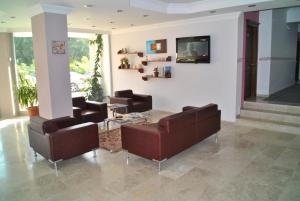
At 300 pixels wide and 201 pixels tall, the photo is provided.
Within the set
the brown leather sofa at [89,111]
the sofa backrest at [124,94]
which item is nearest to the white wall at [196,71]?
the sofa backrest at [124,94]

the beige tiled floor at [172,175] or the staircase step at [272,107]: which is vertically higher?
the staircase step at [272,107]

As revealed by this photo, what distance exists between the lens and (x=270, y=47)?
7750mm

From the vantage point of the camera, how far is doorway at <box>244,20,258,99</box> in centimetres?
729

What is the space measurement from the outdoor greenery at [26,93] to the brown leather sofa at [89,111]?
1979mm

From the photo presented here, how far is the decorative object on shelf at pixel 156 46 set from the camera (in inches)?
295

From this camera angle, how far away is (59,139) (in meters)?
3.77

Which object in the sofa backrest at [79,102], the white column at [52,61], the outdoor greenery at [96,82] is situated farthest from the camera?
the outdoor greenery at [96,82]

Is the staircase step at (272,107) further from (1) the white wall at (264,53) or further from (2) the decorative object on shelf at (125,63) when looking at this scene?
(2) the decorative object on shelf at (125,63)

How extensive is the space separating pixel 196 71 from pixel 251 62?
201 cm

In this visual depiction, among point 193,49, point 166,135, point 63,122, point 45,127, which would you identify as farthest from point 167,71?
point 45,127

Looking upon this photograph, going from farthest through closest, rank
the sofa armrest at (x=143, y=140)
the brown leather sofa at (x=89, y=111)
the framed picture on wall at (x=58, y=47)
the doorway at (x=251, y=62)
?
1. the doorway at (x=251, y=62)
2. the brown leather sofa at (x=89, y=111)
3. the framed picture on wall at (x=58, y=47)
4. the sofa armrest at (x=143, y=140)

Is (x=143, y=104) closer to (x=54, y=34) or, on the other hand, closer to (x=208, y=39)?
(x=208, y=39)

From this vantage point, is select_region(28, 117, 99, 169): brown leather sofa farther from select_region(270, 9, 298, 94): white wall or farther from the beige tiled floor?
select_region(270, 9, 298, 94): white wall

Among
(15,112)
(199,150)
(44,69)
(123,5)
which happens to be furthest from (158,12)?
(15,112)
